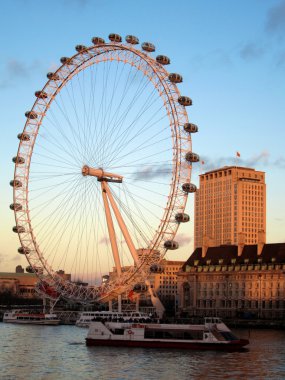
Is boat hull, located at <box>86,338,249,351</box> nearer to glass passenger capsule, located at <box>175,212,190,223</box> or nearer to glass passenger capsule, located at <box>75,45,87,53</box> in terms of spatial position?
glass passenger capsule, located at <box>175,212,190,223</box>

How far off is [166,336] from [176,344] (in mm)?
1467

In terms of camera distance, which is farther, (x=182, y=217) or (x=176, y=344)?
(x=182, y=217)

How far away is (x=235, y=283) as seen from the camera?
142125 millimetres

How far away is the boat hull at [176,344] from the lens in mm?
72438

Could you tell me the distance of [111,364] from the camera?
2370 inches

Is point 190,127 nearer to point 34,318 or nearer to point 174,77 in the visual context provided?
point 174,77

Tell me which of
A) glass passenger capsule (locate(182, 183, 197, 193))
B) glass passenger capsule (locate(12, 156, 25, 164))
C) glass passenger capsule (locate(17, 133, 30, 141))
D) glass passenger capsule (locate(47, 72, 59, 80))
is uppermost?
glass passenger capsule (locate(47, 72, 59, 80))

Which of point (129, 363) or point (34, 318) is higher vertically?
point (34, 318)

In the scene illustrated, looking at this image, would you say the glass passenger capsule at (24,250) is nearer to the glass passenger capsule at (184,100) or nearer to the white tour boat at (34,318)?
the glass passenger capsule at (184,100)

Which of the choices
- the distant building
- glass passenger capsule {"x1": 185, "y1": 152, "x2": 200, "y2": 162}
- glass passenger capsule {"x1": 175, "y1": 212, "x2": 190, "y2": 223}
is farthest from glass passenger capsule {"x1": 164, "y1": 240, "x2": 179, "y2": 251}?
the distant building

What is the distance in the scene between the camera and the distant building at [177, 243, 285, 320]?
446 feet

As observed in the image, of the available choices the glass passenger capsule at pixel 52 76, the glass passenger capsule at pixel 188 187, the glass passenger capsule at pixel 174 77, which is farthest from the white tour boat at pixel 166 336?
the glass passenger capsule at pixel 52 76

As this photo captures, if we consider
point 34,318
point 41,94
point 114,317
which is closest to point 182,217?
point 114,317

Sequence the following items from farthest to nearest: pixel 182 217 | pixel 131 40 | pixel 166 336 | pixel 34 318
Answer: pixel 34 318 → pixel 131 40 → pixel 166 336 → pixel 182 217
